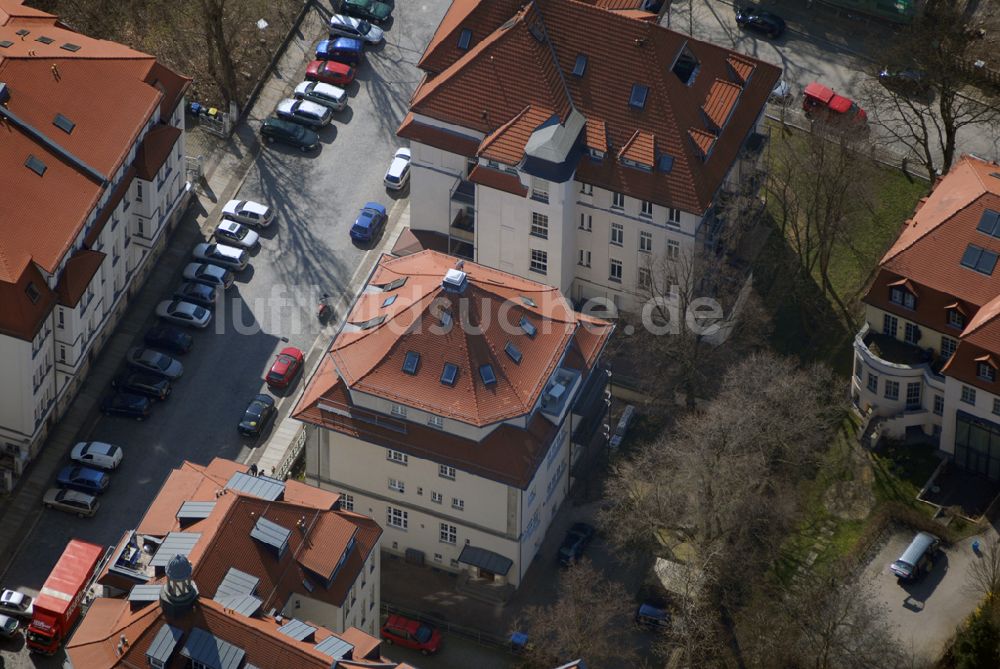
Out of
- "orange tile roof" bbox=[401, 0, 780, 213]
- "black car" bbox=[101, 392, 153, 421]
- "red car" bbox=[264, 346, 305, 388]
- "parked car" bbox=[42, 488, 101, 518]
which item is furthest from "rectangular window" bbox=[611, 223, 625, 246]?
"parked car" bbox=[42, 488, 101, 518]

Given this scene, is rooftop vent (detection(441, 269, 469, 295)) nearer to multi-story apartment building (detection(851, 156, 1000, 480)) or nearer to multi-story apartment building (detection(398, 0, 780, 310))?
multi-story apartment building (detection(398, 0, 780, 310))

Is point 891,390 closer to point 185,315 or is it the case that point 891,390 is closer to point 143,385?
point 185,315

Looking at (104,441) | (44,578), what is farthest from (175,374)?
(44,578)

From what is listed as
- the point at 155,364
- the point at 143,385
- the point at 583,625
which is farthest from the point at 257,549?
the point at 155,364

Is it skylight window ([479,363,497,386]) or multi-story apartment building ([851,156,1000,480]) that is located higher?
multi-story apartment building ([851,156,1000,480])

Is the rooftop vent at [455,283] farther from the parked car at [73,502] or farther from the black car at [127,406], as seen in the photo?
the parked car at [73,502]

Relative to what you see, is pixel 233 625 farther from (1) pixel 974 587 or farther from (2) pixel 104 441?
(1) pixel 974 587
